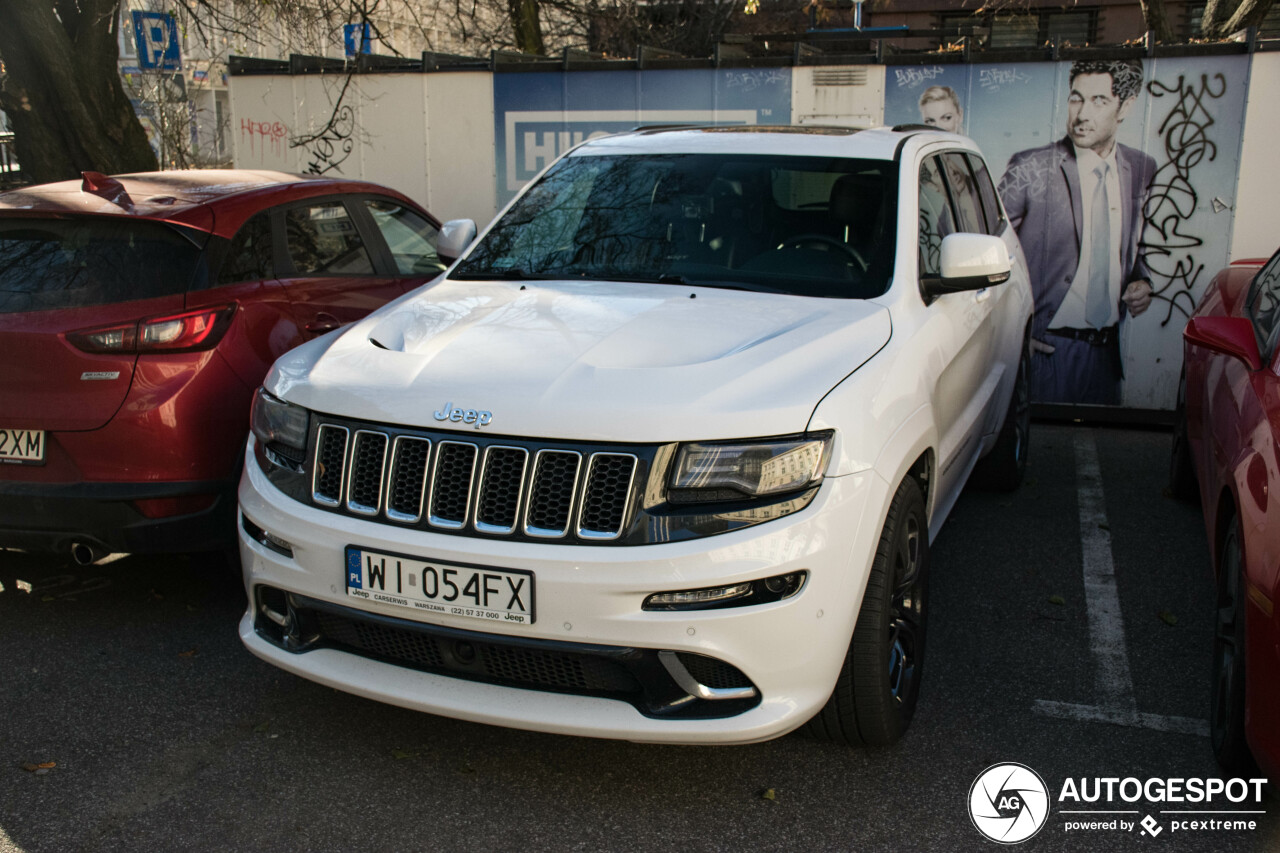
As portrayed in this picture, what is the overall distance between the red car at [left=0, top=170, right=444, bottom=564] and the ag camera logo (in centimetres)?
279

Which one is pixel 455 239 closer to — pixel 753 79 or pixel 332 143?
pixel 753 79

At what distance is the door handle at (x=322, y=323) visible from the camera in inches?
190

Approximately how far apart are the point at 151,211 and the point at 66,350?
709mm

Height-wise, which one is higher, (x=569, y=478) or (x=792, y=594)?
(x=569, y=478)

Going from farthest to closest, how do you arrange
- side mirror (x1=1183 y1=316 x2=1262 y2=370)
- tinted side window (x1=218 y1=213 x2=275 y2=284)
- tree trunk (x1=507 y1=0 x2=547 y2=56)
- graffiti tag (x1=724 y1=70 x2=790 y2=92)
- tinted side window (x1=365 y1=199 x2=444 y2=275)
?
tree trunk (x1=507 y1=0 x2=547 y2=56), graffiti tag (x1=724 y1=70 x2=790 y2=92), tinted side window (x1=365 y1=199 x2=444 y2=275), tinted side window (x1=218 y1=213 x2=275 y2=284), side mirror (x1=1183 y1=316 x2=1262 y2=370)

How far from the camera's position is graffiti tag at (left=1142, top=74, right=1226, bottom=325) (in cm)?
744

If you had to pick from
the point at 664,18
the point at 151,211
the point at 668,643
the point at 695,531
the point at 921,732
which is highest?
the point at 664,18

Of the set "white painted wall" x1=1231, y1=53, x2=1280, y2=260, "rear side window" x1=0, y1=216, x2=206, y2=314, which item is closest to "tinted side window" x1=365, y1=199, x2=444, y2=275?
"rear side window" x1=0, y1=216, x2=206, y2=314

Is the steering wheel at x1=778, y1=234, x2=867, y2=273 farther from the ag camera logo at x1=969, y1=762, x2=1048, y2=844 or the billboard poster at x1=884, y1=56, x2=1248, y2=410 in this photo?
the billboard poster at x1=884, y1=56, x2=1248, y2=410

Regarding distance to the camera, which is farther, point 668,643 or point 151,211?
point 151,211

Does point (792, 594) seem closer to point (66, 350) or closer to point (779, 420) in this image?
point (779, 420)

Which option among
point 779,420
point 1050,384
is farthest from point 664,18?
point 779,420

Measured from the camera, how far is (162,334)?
4.15m

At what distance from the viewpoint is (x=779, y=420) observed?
292 cm
